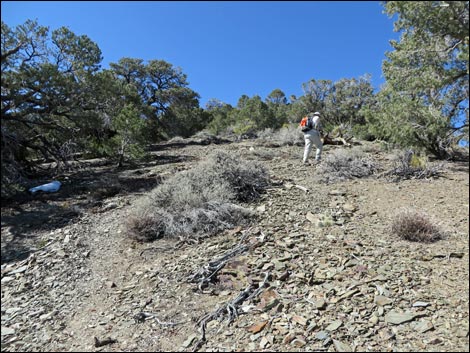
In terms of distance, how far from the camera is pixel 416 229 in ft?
16.7

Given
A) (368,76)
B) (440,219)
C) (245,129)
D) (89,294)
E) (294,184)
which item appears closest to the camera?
(89,294)

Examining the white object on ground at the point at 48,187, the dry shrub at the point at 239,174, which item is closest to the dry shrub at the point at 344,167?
the dry shrub at the point at 239,174

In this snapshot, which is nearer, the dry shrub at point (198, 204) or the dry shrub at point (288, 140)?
the dry shrub at point (198, 204)

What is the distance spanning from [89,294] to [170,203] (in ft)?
7.60

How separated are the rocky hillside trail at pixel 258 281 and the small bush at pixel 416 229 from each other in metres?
0.13

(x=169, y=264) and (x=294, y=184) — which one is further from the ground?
(x=294, y=184)

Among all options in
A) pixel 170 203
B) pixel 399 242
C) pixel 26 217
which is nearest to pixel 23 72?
pixel 26 217

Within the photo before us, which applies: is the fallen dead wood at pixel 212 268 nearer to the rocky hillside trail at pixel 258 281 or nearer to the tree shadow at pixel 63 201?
the rocky hillside trail at pixel 258 281

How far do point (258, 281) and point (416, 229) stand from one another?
2.59 meters

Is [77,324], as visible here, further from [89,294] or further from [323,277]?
[323,277]

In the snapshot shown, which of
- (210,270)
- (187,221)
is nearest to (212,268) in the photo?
(210,270)

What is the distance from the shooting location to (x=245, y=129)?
63.6 ft

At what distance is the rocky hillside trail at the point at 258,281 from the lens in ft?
11.6

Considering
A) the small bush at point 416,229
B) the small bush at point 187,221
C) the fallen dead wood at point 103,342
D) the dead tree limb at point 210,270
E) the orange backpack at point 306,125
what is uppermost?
the orange backpack at point 306,125
